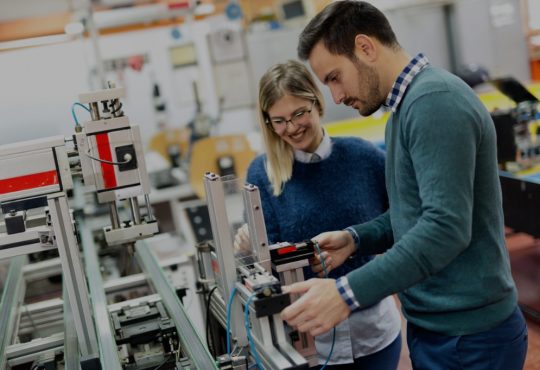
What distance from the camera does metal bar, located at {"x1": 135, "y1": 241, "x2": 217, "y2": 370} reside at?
5.36 ft

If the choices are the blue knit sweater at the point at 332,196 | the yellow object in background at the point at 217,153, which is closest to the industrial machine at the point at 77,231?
the blue knit sweater at the point at 332,196

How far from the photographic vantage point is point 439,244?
3.95 feet

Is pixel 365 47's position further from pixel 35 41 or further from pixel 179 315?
pixel 35 41

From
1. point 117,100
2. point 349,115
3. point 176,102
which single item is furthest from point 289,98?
point 176,102

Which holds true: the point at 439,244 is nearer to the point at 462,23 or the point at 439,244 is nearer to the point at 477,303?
Result: the point at 477,303

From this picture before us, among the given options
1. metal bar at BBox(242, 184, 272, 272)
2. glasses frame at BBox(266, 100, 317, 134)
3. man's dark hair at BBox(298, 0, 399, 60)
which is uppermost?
man's dark hair at BBox(298, 0, 399, 60)

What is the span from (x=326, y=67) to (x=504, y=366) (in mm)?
808

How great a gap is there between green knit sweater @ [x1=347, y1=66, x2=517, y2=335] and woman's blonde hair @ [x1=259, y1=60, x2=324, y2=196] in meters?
0.55

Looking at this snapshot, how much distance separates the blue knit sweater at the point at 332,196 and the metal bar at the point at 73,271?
61 centimetres

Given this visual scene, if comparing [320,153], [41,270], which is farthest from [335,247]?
[41,270]

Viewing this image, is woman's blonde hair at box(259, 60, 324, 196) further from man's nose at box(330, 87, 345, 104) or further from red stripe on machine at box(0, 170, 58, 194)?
red stripe on machine at box(0, 170, 58, 194)

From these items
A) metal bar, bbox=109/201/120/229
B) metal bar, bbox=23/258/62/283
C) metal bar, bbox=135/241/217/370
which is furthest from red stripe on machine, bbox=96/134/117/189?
metal bar, bbox=23/258/62/283

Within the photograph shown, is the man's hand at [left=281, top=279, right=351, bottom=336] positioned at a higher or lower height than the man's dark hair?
lower

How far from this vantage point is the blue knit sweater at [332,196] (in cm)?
195
